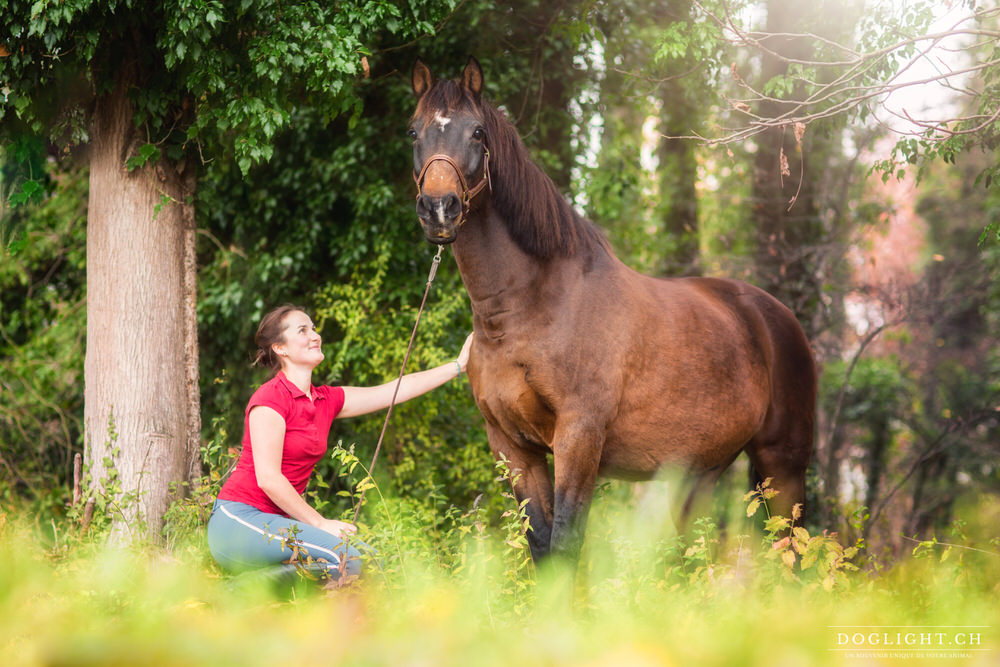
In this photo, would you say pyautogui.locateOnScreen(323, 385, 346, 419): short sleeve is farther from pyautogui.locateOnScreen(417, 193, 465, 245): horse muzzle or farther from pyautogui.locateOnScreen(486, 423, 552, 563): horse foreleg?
pyautogui.locateOnScreen(417, 193, 465, 245): horse muzzle

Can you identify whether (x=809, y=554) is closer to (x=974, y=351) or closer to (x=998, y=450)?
(x=998, y=450)

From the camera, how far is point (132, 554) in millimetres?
4242

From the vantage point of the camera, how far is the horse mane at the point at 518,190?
4059 mm

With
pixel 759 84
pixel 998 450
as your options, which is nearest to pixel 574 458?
pixel 759 84

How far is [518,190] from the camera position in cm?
421

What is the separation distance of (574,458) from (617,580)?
0.64m

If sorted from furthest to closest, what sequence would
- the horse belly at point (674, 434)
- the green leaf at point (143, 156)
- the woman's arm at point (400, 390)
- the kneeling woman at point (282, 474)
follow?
the green leaf at point (143, 156)
the woman's arm at point (400, 390)
the horse belly at point (674, 434)
the kneeling woman at point (282, 474)

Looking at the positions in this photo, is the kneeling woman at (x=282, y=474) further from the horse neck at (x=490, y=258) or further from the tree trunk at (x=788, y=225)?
the tree trunk at (x=788, y=225)

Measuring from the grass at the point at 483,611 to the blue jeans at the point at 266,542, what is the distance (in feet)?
0.40

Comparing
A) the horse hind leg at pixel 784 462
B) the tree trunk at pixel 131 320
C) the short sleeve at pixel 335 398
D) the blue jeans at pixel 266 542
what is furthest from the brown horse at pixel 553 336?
the tree trunk at pixel 131 320

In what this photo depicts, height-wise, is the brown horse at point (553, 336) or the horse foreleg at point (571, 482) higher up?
the brown horse at point (553, 336)

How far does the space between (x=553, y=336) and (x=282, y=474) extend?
4.74ft

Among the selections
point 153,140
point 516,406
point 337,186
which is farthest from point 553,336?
point 337,186

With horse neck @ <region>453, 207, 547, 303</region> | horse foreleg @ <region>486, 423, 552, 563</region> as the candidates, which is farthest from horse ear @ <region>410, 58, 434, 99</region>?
horse foreleg @ <region>486, 423, 552, 563</region>
